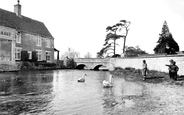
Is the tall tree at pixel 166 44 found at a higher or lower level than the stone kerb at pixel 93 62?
higher

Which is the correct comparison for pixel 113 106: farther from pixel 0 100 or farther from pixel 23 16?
pixel 23 16

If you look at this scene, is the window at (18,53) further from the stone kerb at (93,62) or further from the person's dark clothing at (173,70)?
the person's dark clothing at (173,70)

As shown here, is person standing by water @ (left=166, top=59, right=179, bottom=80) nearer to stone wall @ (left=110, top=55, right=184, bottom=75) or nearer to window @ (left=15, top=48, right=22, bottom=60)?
stone wall @ (left=110, top=55, right=184, bottom=75)

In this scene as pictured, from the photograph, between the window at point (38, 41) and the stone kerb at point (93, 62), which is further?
the window at point (38, 41)

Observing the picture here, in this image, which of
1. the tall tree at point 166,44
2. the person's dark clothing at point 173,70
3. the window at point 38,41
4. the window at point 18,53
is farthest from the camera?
the tall tree at point 166,44

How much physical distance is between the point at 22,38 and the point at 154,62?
90.8ft

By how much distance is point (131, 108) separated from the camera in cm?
842

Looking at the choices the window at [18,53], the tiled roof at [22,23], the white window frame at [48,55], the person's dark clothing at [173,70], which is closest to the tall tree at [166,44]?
the white window frame at [48,55]

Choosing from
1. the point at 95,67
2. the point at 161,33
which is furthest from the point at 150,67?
the point at 161,33

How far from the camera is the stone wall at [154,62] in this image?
63.5ft

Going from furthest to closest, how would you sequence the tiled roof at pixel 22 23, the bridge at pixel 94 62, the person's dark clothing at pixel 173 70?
1. the bridge at pixel 94 62
2. the tiled roof at pixel 22 23
3. the person's dark clothing at pixel 173 70

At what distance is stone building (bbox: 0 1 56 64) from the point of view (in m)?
35.4

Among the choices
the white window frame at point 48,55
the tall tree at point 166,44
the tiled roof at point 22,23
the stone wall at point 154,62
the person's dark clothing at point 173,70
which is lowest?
the person's dark clothing at point 173,70

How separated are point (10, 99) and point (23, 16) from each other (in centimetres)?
3987
